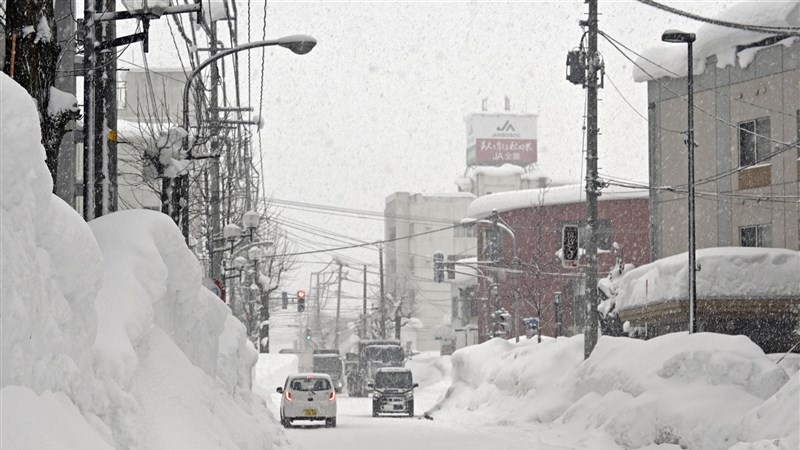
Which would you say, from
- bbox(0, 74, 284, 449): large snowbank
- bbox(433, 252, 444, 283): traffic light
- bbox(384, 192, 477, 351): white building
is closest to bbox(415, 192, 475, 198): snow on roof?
bbox(384, 192, 477, 351): white building

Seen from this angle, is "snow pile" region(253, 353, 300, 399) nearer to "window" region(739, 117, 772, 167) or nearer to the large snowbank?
"window" region(739, 117, 772, 167)

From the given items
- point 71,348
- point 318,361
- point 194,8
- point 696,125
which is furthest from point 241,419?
point 318,361

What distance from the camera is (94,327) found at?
10938mm

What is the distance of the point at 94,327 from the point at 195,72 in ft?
40.8

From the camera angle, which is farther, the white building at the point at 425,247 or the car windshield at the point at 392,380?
the white building at the point at 425,247

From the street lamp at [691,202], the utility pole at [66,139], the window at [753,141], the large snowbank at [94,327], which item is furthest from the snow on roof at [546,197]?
the large snowbank at [94,327]

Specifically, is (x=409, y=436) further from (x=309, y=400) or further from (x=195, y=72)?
(x=195, y=72)

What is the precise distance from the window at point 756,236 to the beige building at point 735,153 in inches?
1.5

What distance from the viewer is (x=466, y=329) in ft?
279

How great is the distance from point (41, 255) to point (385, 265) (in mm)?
132024

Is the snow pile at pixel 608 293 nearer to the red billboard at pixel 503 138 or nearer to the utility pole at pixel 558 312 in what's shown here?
the utility pole at pixel 558 312

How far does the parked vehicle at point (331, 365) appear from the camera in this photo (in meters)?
76.2

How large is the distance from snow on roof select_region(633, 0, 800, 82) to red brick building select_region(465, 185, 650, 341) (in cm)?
1906

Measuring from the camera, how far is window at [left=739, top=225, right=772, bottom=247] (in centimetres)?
3750
